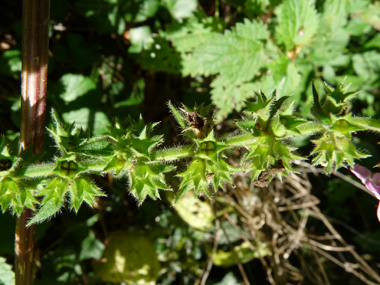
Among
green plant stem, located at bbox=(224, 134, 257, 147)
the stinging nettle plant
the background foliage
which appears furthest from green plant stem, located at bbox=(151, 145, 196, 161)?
the background foliage

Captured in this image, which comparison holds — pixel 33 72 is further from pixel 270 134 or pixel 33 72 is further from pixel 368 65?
pixel 368 65

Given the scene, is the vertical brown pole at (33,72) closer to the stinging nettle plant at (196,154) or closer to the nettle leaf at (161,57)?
the stinging nettle plant at (196,154)

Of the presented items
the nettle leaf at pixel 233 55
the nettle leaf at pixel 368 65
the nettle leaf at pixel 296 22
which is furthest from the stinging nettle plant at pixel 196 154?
the nettle leaf at pixel 368 65

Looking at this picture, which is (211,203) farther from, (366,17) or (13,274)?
(366,17)

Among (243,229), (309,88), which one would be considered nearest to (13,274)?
(243,229)

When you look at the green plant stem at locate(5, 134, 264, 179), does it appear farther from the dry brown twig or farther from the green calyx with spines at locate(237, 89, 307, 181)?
the dry brown twig

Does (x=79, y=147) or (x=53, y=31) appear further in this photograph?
(x=53, y=31)

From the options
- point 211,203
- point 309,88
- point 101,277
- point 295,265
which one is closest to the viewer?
point 309,88

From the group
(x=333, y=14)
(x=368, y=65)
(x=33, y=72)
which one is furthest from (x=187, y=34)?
(x=368, y=65)
